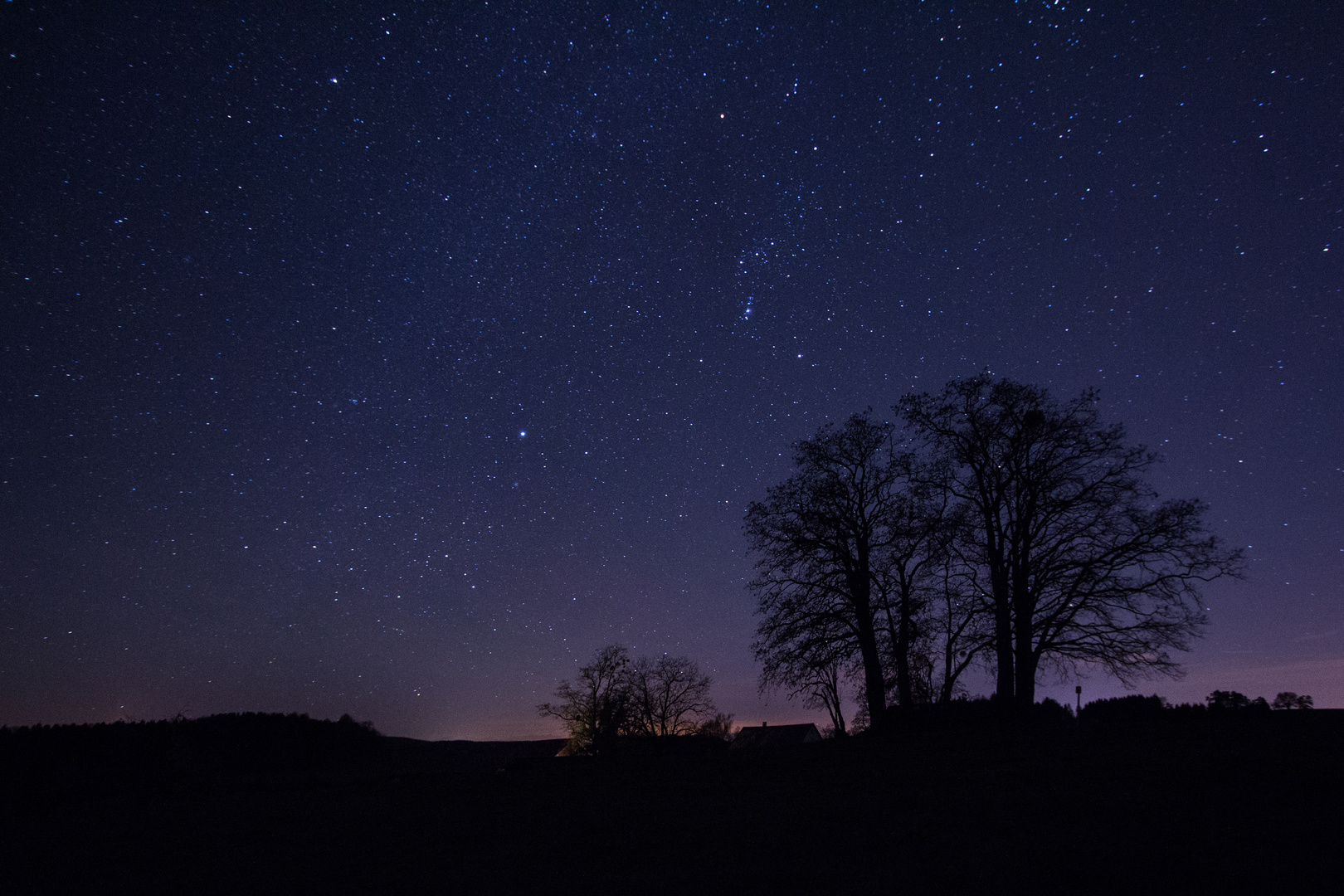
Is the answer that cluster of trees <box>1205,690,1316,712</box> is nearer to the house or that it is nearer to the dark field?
the dark field

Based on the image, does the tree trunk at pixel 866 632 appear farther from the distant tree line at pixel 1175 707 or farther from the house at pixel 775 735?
the house at pixel 775 735

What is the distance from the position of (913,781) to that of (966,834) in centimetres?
351

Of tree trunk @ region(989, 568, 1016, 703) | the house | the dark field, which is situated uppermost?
tree trunk @ region(989, 568, 1016, 703)

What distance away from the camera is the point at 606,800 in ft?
38.4

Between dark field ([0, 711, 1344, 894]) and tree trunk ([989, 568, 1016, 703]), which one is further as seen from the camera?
tree trunk ([989, 568, 1016, 703])

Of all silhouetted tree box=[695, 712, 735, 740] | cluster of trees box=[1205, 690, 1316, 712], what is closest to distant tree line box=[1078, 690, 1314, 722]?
cluster of trees box=[1205, 690, 1316, 712]

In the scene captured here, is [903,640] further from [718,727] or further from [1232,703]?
[718,727]

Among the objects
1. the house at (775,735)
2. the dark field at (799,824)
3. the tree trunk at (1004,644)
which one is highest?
the tree trunk at (1004,644)

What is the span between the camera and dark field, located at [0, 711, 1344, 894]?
6.52 meters

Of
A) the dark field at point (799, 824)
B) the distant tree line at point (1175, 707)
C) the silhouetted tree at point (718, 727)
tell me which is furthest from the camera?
the silhouetted tree at point (718, 727)

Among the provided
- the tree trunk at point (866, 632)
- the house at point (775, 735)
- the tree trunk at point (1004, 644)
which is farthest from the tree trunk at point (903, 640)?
the house at point (775, 735)

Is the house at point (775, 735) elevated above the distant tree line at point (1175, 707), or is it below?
below

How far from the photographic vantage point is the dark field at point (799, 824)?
6.52 meters

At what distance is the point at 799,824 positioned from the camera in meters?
8.77
